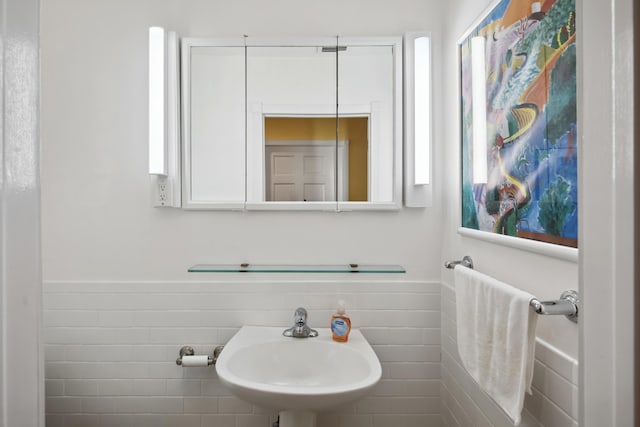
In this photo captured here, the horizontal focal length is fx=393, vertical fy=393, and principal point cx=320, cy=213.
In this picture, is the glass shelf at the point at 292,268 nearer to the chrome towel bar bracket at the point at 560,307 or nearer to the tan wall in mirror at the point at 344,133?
the tan wall in mirror at the point at 344,133

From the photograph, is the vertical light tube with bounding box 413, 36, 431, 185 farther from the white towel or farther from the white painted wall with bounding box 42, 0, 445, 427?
the white towel

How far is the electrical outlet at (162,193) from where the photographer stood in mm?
1500

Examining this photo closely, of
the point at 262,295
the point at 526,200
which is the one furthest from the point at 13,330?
the point at 262,295

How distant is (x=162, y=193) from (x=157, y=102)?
34 cm

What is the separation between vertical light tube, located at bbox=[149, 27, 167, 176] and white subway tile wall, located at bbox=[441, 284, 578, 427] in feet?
3.88

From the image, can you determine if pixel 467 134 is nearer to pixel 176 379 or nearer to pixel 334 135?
pixel 334 135

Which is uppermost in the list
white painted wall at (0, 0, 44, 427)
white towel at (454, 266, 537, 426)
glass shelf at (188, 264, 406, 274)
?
white painted wall at (0, 0, 44, 427)

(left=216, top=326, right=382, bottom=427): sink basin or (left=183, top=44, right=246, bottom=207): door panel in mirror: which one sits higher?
(left=183, top=44, right=246, bottom=207): door panel in mirror

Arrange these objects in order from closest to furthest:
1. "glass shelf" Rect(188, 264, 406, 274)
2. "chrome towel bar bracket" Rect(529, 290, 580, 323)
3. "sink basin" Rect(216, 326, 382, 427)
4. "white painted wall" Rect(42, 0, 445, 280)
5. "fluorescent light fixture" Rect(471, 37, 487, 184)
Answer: "chrome towel bar bracket" Rect(529, 290, 580, 323) → "fluorescent light fixture" Rect(471, 37, 487, 184) → "sink basin" Rect(216, 326, 382, 427) → "glass shelf" Rect(188, 264, 406, 274) → "white painted wall" Rect(42, 0, 445, 280)

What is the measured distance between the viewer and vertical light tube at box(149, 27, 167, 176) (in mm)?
1459

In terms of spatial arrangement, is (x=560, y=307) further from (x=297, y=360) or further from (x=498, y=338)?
(x=297, y=360)

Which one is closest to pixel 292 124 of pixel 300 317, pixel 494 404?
pixel 300 317

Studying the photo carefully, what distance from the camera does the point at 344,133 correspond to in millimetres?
1540

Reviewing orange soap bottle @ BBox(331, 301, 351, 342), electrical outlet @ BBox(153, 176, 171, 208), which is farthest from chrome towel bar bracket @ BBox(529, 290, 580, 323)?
electrical outlet @ BBox(153, 176, 171, 208)
